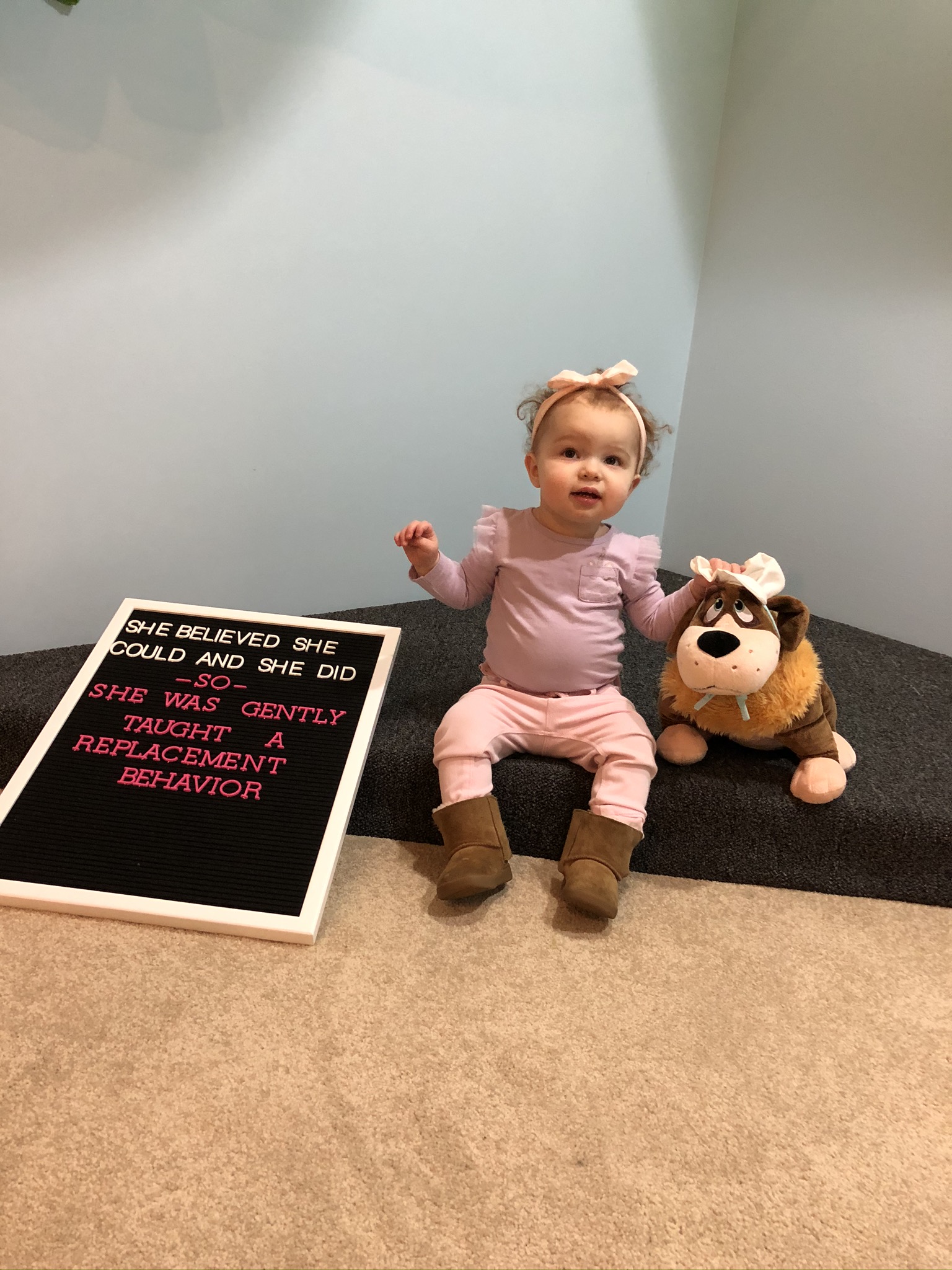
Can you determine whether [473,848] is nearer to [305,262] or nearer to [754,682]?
[754,682]

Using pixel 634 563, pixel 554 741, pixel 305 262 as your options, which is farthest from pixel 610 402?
pixel 305 262

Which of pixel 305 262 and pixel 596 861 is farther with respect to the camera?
pixel 305 262

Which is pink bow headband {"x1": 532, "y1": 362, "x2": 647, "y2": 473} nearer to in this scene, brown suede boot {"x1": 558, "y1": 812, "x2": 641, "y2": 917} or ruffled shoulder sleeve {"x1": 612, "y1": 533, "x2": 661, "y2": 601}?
ruffled shoulder sleeve {"x1": 612, "y1": 533, "x2": 661, "y2": 601}

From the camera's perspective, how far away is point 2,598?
163 cm

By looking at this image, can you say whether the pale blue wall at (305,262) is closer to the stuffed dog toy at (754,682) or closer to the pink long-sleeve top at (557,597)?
the pink long-sleeve top at (557,597)

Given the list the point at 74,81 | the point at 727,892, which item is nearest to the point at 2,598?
the point at 74,81

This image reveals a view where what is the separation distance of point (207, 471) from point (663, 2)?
1395mm

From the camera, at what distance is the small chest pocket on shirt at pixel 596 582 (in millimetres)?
1351

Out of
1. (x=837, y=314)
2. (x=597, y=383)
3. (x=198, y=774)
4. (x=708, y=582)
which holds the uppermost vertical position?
(x=837, y=314)

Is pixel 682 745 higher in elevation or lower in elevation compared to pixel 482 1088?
higher

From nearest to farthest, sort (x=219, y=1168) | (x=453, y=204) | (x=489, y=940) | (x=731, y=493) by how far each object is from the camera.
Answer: (x=219, y=1168)
(x=489, y=940)
(x=453, y=204)
(x=731, y=493)

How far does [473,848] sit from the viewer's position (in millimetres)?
1195

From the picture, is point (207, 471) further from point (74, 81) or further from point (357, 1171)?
point (357, 1171)

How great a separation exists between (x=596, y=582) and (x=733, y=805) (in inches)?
15.8
